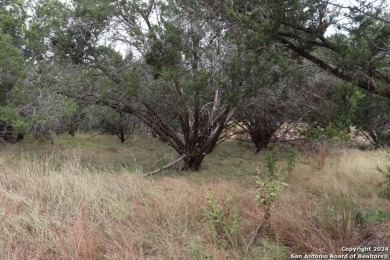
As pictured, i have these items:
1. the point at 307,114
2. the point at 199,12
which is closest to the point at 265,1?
the point at 199,12

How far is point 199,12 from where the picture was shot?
18.9 ft

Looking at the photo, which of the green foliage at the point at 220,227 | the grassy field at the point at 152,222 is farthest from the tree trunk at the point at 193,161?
the green foliage at the point at 220,227

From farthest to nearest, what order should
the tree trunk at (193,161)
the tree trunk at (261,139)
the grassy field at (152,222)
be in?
the tree trunk at (261,139) < the tree trunk at (193,161) < the grassy field at (152,222)

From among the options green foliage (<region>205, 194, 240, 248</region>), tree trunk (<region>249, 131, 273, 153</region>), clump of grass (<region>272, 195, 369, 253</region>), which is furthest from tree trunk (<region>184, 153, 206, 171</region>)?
green foliage (<region>205, 194, 240, 248</region>)

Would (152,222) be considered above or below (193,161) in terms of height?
below

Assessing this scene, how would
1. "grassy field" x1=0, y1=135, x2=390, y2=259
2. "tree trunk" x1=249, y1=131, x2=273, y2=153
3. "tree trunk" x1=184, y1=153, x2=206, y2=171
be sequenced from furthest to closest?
"tree trunk" x1=249, y1=131, x2=273, y2=153 → "tree trunk" x1=184, y1=153, x2=206, y2=171 → "grassy field" x1=0, y1=135, x2=390, y2=259

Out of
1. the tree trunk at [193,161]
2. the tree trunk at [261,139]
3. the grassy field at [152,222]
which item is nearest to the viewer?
the grassy field at [152,222]

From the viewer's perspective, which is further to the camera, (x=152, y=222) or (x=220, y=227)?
(x=152, y=222)

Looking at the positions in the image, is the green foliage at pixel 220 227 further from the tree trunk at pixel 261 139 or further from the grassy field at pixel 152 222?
the tree trunk at pixel 261 139

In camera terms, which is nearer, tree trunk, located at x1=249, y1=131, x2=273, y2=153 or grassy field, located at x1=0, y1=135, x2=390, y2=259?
grassy field, located at x1=0, y1=135, x2=390, y2=259

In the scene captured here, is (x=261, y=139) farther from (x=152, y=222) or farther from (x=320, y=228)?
(x=320, y=228)

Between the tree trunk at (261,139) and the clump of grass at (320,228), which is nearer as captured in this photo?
the clump of grass at (320,228)

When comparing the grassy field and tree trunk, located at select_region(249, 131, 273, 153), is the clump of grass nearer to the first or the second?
the grassy field

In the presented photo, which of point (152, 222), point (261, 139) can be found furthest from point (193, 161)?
point (152, 222)
